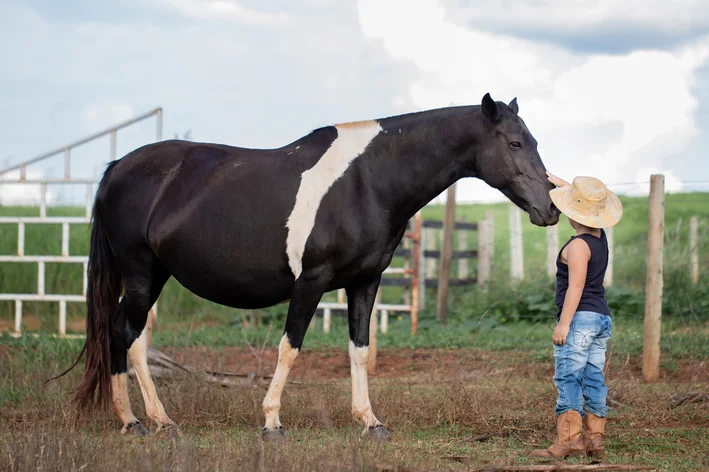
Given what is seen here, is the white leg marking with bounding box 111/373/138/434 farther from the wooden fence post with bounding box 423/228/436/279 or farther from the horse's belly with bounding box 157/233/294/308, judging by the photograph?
the wooden fence post with bounding box 423/228/436/279

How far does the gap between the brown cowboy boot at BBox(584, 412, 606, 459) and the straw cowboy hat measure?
1179mm

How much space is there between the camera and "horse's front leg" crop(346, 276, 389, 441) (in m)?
5.44

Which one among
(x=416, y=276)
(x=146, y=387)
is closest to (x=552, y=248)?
(x=416, y=276)

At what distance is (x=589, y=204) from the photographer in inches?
184

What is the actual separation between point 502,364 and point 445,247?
375 cm

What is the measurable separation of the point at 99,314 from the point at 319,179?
2.11m

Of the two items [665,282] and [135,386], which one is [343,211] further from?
[665,282]

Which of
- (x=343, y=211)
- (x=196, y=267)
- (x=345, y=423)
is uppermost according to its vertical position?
(x=343, y=211)

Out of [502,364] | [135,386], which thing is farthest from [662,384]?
[135,386]

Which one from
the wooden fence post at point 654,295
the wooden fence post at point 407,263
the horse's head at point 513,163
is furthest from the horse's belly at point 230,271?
the wooden fence post at point 407,263

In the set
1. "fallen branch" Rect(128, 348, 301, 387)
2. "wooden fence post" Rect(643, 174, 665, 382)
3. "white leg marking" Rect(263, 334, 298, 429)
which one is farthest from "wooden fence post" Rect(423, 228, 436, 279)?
"white leg marking" Rect(263, 334, 298, 429)

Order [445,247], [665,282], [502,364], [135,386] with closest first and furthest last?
[135,386] < [502,364] < [665,282] < [445,247]

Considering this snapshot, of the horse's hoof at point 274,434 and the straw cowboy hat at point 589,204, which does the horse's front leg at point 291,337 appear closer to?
the horse's hoof at point 274,434

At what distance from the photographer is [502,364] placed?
332 inches
